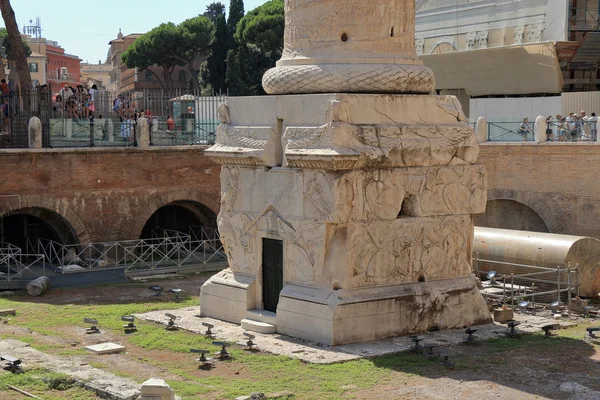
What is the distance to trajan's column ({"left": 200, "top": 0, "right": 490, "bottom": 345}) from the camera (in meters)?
14.3

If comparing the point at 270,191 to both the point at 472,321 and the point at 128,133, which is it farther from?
the point at 128,133

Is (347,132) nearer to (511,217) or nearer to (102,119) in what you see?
(511,217)

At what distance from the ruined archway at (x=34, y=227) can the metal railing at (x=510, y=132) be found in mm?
10187

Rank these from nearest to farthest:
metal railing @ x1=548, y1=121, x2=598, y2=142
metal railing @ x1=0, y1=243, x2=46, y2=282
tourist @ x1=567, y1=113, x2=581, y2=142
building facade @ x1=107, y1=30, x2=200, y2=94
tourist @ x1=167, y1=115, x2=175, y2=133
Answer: metal railing @ x1=0, y1=243, x2=46, y2=282, metal railing @ x1=548, y1=121, x2=598, y2=142, tourist @ x1=567, y1=113, x2=581, y2=142, tourist @ x1=167, y1=115, x2=175, y2=133, building facade @ x1=107, y1=30, x2=200, y2=94

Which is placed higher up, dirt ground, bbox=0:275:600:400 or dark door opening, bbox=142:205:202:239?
dark door opening, bbox=142:205:202:239

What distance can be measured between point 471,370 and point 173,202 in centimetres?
1384

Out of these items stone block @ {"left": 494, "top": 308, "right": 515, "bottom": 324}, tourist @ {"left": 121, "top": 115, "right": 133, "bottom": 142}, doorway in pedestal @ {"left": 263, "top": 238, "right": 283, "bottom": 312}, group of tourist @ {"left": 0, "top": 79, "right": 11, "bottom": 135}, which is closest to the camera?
doorway in pedestal @ {"left": 263, "top": 238, "right": 283, "bottom": 312}

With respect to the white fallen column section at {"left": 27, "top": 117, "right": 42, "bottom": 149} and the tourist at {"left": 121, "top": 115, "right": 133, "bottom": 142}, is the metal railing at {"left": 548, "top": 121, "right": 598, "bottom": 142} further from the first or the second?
the white fallen column section at {"left": 27, "top": 117, "right": 42, "bottom": 149}

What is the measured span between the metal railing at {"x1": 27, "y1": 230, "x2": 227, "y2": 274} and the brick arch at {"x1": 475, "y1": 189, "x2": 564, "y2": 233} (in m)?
6.70

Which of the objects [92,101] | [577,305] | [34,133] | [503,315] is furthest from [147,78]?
[503,315]

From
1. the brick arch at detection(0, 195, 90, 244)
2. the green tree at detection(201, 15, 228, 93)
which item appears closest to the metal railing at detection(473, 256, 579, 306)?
the brick arch at detection(0, 195, 90, 244)

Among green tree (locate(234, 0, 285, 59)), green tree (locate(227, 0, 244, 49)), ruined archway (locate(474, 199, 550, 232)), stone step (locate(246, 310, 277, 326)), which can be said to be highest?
green tree (locate(227, 0, 244, 49))

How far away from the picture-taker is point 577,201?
2322 centimetres

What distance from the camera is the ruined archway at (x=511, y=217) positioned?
24594 millimetres
